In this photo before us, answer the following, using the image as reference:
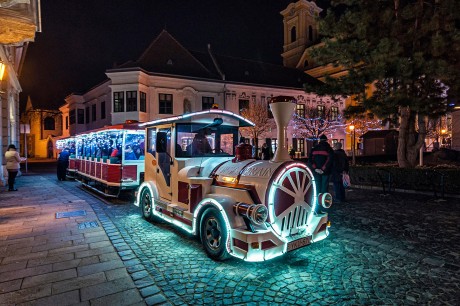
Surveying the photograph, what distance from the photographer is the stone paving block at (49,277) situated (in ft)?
12.8

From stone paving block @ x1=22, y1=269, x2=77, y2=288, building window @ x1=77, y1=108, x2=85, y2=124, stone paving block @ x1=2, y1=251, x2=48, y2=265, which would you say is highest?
building window @ x1=77, y1=108, x2=85, y2=124

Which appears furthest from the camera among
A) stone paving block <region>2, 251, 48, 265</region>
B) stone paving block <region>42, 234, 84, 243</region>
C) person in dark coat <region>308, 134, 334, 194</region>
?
person in dark coat <region>308, 134, 334, 194</region>

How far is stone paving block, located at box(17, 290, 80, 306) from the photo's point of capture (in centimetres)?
338

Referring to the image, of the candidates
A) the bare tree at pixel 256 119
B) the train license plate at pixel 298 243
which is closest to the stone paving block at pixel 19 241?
the train license plate at pixel 298 243

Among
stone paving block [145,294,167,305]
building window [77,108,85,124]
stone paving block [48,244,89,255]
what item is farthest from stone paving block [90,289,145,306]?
building window [77,108,85,124]

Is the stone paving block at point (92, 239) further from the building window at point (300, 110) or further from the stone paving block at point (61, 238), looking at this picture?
the building window at point (300, 110)

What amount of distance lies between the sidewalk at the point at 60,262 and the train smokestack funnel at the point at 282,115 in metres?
2.97

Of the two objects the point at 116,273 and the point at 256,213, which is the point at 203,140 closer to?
the point at 256,213

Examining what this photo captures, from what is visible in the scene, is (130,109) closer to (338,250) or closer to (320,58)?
(320,58)

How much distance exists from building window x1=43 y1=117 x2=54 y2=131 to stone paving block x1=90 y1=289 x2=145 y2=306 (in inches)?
2476

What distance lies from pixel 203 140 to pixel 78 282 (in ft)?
11.8

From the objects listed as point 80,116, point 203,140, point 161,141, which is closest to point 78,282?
point 161,141

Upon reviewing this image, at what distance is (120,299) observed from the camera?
11.4 feet

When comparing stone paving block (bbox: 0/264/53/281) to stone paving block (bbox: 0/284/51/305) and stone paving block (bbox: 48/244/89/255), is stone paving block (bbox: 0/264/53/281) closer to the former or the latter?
stone paving block (bbox: 0/284/51/305)
